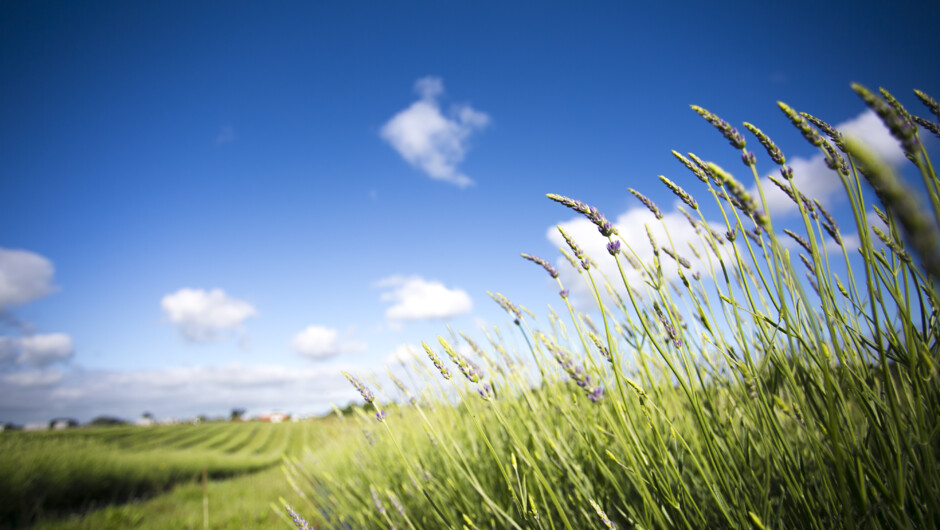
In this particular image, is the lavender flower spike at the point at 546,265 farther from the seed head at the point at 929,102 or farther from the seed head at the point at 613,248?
the seed head at the point at 929,102

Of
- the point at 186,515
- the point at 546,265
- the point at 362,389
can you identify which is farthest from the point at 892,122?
the point at 186,515

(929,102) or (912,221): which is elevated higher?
(929,102)

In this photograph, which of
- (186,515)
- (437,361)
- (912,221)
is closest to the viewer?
(912,221)

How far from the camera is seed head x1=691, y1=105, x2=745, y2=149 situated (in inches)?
32.0

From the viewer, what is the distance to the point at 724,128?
2.74 feet

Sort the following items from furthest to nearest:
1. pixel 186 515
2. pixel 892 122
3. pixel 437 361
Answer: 1. pixel 186 515
2. pixel 437 361
3. pixel 892 122

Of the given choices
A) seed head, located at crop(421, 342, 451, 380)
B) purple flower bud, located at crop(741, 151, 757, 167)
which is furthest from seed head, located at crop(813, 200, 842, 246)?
seed head, located at crop(421, 342, 451, 380)

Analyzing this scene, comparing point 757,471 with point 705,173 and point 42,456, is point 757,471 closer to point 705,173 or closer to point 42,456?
point 705,173

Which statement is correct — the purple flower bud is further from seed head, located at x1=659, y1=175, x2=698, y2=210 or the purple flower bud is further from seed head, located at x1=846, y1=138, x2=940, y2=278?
seed head, located at x1=846, y1=138, x2=940, y2=278

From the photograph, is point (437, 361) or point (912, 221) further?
point (437, 361)

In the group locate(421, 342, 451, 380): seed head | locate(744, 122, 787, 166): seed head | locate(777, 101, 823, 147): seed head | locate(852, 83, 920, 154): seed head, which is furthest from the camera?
locate(421, 342, 451, 380): seed head

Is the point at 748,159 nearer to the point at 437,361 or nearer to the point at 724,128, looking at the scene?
the point at 724,128

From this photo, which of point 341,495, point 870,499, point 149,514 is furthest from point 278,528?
point 870,499

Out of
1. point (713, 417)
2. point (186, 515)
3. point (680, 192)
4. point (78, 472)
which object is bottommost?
point (186, 515)
